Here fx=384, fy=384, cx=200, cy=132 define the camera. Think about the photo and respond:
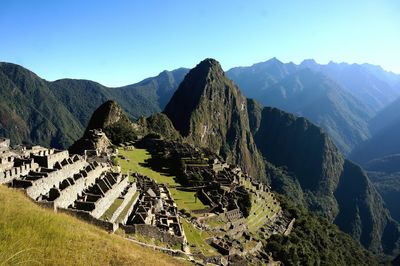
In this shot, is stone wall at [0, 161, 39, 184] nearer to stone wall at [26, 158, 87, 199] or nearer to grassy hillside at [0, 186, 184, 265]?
stone wall at [26, 158, 87, 199]

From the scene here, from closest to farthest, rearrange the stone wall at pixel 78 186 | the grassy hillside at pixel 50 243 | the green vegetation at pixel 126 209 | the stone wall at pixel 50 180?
the grassy hillside at pixel 50 243, the stone wall at pixel 50 180, the stone wall at pixel 78 186, the green vegetation at pixel 126 209

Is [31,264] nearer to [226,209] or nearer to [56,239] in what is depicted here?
[56,239]

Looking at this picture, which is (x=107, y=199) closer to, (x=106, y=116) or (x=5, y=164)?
(x=5, y=164)

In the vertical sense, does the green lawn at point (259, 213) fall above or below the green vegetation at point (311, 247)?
above

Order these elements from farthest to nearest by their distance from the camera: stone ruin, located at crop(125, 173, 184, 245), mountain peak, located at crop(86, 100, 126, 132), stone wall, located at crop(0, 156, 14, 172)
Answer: mountain peak, located at crop(86, 100, 126, 132) < stone ruin, located at crop(125, 173, 184, 245) < stone wall, located at crop(0, 156, 14, 172)

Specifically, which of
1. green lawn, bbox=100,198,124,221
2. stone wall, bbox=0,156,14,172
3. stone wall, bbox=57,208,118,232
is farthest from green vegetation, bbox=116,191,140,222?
stone wall, bbox=0,156,14,172

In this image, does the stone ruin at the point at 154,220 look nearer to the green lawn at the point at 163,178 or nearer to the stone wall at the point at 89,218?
the stone wall at the point at 89,218

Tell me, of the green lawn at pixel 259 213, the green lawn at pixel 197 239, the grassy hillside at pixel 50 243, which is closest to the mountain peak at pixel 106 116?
the green lawn at pixel 259 213

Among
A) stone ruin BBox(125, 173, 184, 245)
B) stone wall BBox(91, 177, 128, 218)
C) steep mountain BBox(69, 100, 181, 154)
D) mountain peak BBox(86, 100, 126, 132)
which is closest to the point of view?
stone wall BBox(91, 177, 128, 218)
